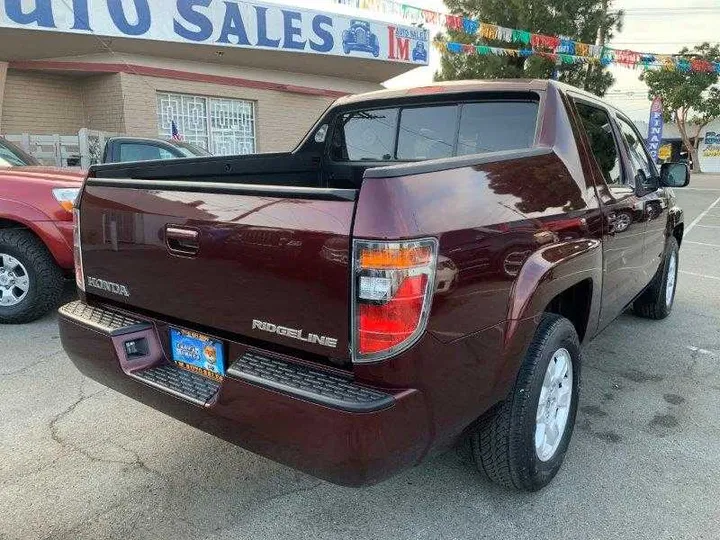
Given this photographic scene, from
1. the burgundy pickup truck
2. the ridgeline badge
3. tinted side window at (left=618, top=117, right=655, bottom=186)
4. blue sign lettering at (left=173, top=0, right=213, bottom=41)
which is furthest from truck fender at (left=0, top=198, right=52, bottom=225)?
blue sign lettering at (left=173, top=0, right=213, bottom=41)

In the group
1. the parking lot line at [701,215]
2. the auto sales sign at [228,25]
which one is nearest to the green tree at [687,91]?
the parking lot line at [701,215]

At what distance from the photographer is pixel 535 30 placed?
80.7 ft

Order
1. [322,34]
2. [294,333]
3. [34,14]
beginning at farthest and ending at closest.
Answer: [322,34], [34,14], [294,333]

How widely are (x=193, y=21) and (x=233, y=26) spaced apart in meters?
0.94

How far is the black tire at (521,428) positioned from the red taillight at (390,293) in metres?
0.75

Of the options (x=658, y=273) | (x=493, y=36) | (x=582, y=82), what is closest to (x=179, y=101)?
(x=493, y=36)

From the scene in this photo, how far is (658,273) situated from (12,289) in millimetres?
5440

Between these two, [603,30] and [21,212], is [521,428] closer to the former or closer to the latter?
[21,212]

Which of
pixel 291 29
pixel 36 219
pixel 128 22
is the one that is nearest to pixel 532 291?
pixel 36 219

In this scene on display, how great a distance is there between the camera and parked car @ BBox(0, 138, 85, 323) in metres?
4.59

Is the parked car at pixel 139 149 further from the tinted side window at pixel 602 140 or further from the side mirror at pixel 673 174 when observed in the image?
the side mirror at pixel 673 174

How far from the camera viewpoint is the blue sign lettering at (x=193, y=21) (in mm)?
12416

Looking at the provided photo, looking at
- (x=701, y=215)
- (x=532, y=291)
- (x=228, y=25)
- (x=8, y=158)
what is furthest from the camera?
(x=701, y=215)

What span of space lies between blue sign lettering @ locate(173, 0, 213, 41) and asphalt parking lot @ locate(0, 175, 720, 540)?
10.7 metres
